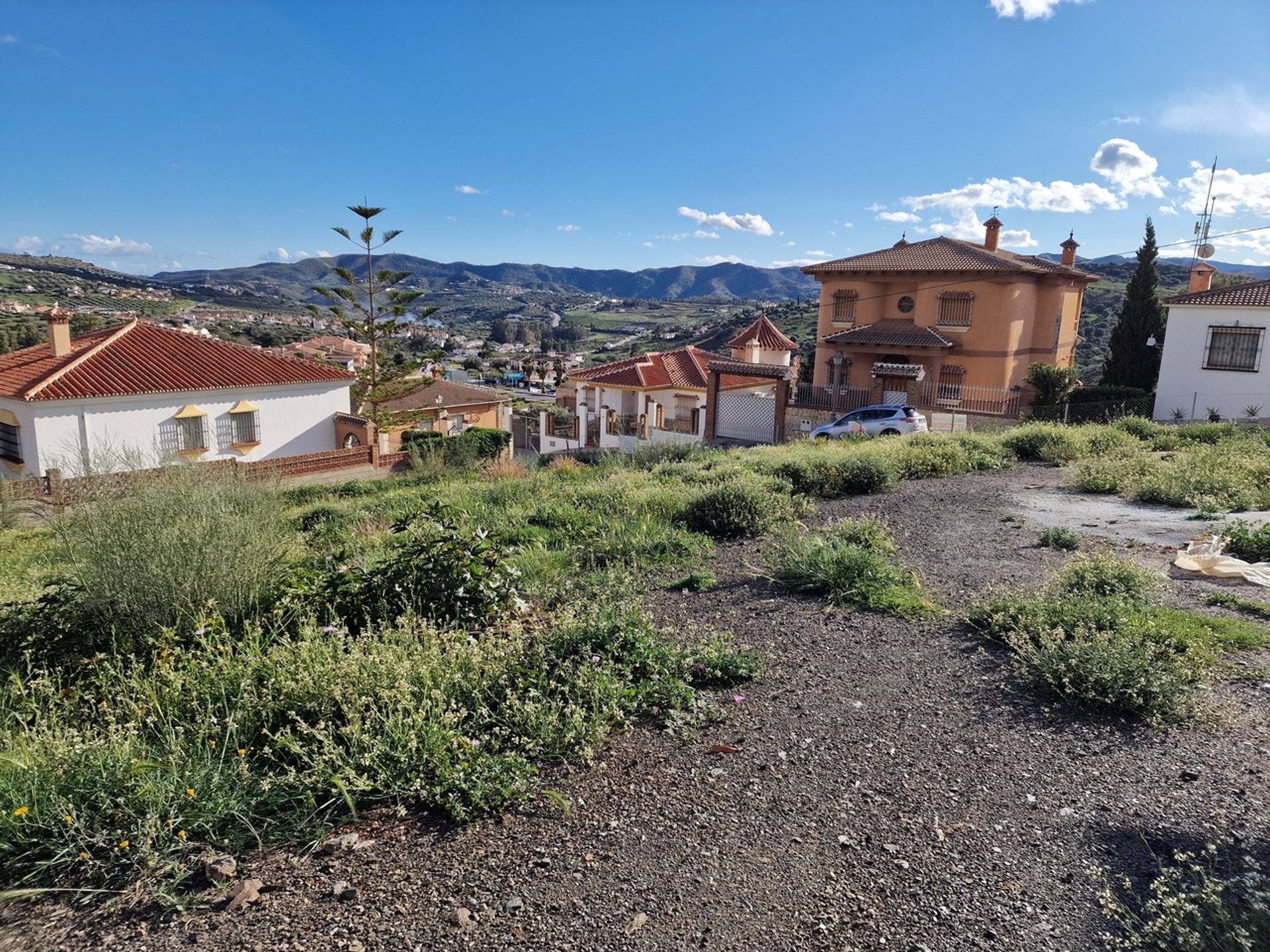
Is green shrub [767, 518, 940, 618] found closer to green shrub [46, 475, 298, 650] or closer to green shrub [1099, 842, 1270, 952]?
green shrub [1099, 842, 1270, 952]

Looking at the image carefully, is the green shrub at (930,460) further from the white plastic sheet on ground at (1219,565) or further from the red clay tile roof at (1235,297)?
the red clay tile roof at (1235,297)

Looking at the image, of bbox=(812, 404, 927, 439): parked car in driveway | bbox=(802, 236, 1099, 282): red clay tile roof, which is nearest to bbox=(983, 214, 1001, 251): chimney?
bbox=(802, 236, 1099, 282): red clay tile roof

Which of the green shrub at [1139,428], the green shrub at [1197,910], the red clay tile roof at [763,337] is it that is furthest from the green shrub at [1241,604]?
the red clay tile roof at [763,337]

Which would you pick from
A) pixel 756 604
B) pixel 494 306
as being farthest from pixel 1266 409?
pixel 494 306

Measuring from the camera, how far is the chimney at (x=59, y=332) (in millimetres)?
22016

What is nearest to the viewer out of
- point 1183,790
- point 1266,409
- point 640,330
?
point 1183,790

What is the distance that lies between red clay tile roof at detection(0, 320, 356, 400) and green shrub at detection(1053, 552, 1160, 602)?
72.7 ft

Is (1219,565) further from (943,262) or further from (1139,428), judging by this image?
(943,262)

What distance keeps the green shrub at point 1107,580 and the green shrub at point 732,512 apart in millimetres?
3039

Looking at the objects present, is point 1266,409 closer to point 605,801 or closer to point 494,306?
point 605,801

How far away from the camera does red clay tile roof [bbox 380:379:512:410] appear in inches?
1265

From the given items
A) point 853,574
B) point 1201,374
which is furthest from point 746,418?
point 853,574

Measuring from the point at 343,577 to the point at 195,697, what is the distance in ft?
4.82

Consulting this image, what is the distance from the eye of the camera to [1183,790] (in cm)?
334
